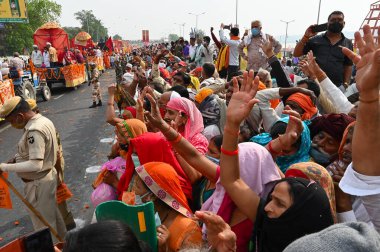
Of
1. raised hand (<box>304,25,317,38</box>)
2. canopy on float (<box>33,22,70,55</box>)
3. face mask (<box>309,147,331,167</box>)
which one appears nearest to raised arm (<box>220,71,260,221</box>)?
face mask (<box>309,147,331,167</box>)

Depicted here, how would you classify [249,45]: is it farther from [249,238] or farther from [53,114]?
[53,114]

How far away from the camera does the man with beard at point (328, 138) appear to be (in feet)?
7.70

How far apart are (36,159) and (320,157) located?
8.50ft

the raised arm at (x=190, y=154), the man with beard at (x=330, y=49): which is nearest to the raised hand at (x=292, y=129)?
the raised arm at (x=190, y=154)

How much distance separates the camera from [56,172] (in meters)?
3.66

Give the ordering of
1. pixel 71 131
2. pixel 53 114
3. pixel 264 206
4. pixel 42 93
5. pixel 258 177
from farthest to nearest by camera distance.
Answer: pixel 42 93 → pixel 53 114 → pixel 71 131 → pixel 258 177 → pixel 264 206

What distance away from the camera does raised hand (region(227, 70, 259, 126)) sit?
5.80ft

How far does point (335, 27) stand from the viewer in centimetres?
418

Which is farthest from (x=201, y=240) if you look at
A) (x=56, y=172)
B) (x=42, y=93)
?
(x=42, y=93)

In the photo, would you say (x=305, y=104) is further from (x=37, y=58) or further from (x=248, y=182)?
(x=37, y=58)

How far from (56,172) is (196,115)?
1.76 m

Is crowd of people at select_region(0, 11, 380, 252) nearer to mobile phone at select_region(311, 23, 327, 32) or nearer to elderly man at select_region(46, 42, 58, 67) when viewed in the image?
mobile phone at select_region(311, 23, 327, 32)

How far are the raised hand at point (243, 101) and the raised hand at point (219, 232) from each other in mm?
519

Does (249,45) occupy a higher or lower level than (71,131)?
higher
